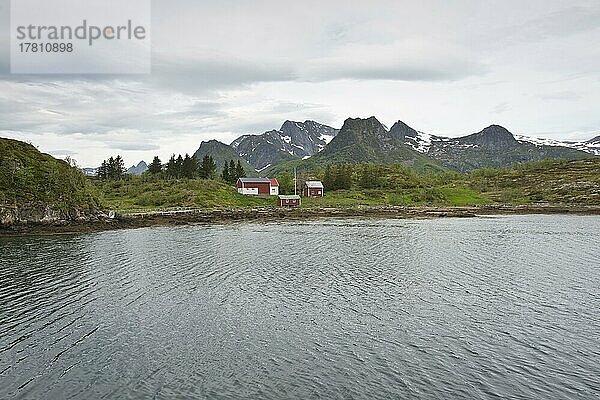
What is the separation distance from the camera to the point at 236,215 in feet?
333

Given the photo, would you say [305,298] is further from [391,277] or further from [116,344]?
[116,344]

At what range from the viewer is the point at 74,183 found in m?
77.2

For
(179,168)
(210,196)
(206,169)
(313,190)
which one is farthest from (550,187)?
(179,168)

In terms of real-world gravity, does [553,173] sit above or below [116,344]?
above

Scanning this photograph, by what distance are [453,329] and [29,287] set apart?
28.6 meters

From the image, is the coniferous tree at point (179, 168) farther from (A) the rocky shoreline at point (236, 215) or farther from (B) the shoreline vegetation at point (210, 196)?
(A) the rocky shoreline at point (236, 215)

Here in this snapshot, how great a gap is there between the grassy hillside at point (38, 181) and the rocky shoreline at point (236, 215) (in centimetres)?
352

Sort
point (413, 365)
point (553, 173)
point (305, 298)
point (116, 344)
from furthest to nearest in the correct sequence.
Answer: point (553, 173), point (305, 298), point (116, 344), point (413, 365)

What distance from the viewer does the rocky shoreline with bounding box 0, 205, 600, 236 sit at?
68.4m

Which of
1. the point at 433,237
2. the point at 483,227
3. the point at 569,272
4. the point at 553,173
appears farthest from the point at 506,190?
the point at 569,272

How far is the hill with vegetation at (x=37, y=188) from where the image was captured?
66.0 metres

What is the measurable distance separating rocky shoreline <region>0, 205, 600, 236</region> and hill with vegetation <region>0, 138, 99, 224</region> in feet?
5.58

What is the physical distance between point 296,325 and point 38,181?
61.9 metres

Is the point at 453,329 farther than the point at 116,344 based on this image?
Yes
